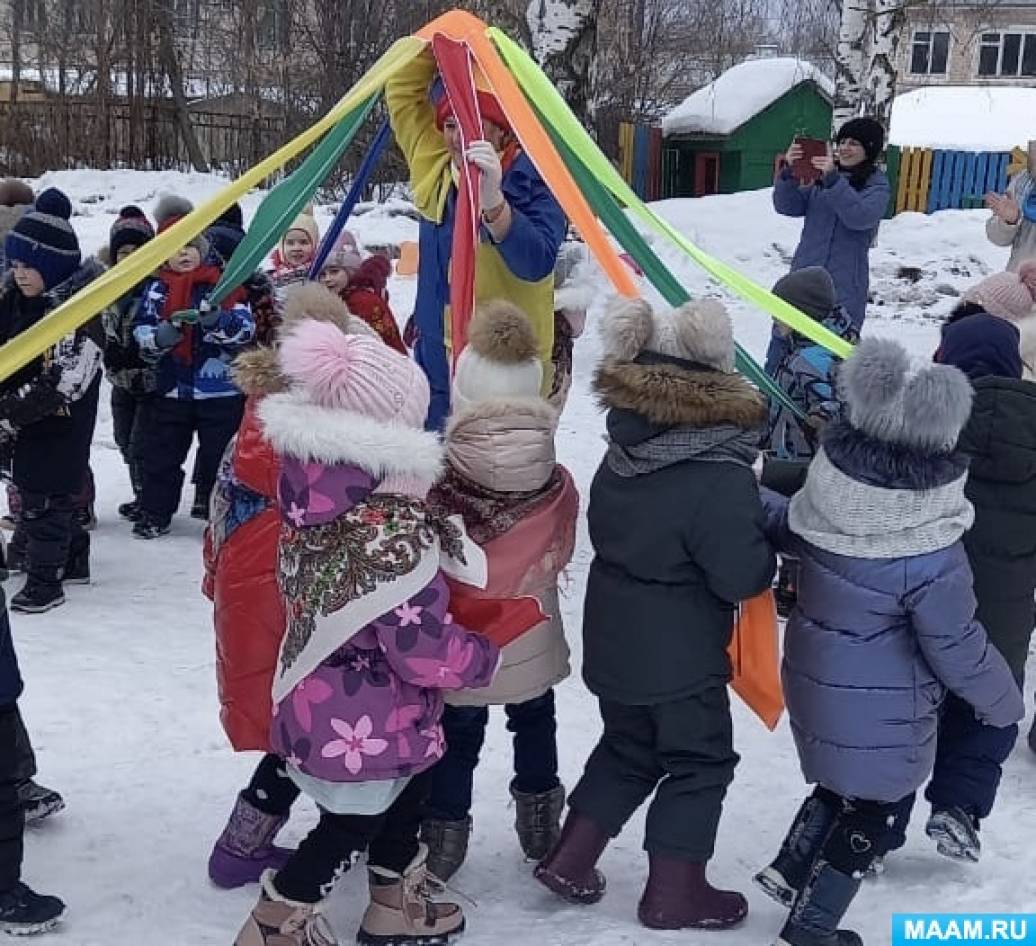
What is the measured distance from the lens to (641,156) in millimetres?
17312

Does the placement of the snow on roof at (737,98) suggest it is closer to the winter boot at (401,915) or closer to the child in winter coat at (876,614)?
the child in winter coat at (876,614)

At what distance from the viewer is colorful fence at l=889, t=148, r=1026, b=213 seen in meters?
16.6

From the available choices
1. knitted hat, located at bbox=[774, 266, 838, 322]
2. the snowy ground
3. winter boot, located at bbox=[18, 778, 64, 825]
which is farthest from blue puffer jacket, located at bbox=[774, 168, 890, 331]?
winter boot, located at bbox=[18, 778, 64, 825]

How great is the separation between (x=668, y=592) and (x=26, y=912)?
164cm

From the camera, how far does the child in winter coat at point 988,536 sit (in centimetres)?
329

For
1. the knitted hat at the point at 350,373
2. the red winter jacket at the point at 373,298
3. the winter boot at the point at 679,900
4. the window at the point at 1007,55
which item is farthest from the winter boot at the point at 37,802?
the window at the point at 1007,55

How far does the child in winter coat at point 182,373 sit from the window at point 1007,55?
33897 millimetres

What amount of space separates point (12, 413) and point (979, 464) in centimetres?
332

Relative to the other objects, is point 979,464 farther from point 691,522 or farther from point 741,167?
point 741,167

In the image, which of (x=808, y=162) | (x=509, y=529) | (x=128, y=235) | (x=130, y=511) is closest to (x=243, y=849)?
(x=509, y=529)

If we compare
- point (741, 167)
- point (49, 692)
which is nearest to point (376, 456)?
point (49, 692)

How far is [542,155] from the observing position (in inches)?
134

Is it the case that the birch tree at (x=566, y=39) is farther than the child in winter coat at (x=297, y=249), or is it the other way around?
the birch tree at (x=566, y=39)

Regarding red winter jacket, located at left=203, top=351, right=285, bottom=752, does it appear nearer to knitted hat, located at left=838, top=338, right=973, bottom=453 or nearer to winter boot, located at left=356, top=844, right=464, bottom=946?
winter boot, located at left=356, top=844, right=464, bottom=946
